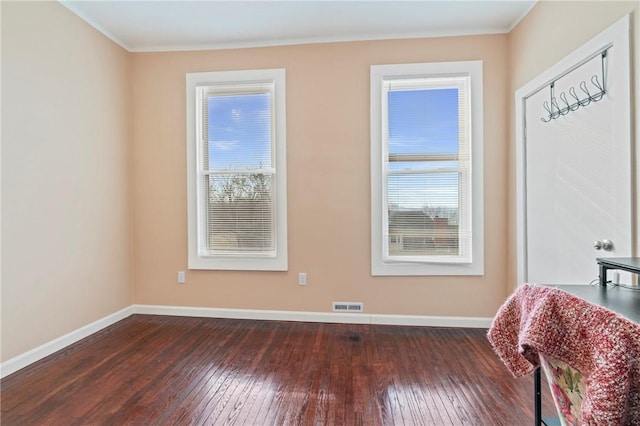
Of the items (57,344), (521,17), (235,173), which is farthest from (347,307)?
(521,17)

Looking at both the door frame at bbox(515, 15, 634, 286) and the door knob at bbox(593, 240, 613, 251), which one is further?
the door knob at bbox(593, 240, 613, 251)

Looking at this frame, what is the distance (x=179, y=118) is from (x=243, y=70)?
33.5 inches

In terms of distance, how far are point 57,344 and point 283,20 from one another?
11.1 feet

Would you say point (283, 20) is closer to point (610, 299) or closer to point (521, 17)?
point (521, 17)

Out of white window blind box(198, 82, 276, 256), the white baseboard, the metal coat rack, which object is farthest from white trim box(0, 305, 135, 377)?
the metal coat rack

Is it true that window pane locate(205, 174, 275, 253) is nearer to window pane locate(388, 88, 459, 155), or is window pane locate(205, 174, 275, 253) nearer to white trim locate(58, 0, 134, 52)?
window pane locate(388, 88, 459, 155)

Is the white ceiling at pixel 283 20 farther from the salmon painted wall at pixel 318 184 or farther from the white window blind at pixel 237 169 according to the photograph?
the white window blind at pixel 237 169

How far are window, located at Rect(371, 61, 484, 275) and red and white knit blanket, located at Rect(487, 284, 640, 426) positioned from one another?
6.52ft

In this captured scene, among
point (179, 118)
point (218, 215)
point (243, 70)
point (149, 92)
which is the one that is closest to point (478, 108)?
point (243, 70)

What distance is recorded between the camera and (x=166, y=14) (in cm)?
271

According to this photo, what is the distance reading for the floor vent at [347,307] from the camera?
3.08 meters

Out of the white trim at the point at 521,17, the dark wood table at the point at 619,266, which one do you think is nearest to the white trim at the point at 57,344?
the dark wood table at the point at 619,266

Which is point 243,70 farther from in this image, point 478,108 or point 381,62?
point 478,108

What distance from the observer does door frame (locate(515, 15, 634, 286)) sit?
5.41 ft
